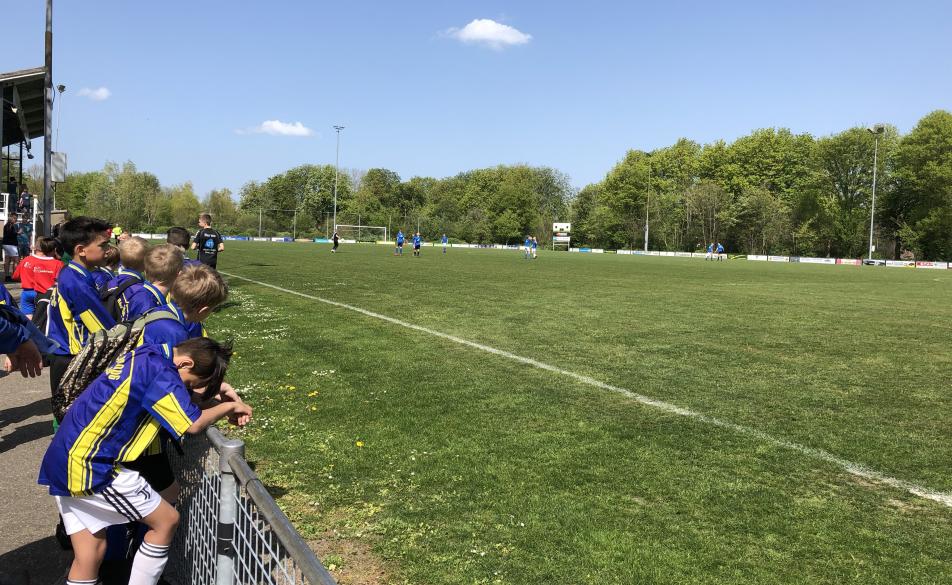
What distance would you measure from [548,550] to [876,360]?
779cm

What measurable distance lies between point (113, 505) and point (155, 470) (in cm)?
36

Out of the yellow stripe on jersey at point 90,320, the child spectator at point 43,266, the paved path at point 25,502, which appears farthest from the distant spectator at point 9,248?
the yellow stripe on jersey at point 90,320

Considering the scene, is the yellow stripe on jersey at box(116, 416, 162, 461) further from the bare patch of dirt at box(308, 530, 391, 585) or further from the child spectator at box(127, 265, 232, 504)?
the bare patch of dirt at box(308, 530, 391, 585)

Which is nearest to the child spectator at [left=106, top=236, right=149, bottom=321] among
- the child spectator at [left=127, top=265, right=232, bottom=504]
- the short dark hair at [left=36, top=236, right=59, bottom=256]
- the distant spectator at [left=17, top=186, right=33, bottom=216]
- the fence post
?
the child spectator at [left=127, top=265, right=232, bottom=504]

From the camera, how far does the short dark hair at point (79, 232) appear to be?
4365 millimetres

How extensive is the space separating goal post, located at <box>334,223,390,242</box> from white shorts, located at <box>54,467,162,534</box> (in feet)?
294

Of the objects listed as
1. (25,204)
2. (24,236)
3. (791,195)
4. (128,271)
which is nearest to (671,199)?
(791,195)

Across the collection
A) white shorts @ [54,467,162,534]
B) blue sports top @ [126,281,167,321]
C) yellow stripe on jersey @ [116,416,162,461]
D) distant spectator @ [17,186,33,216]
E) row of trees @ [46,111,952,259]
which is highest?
row of trees @ [46,111,952,259]

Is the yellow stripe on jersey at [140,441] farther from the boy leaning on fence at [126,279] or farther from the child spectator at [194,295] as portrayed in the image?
the boy leaning on fence at [126,279]

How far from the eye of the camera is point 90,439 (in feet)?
8.43

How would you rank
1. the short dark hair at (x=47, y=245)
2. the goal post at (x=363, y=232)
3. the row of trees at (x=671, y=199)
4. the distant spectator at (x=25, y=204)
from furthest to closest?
the goal post at (x=363, y=232)
the row of trees at (x=671, y=199)
the distant spectator at (x=25, y=204)
the short dark hair at (x=47, y=245)

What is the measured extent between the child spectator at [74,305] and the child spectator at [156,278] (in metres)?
0.41

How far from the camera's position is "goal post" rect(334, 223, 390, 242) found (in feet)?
301

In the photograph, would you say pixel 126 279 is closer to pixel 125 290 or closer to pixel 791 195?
pixel 125 290
